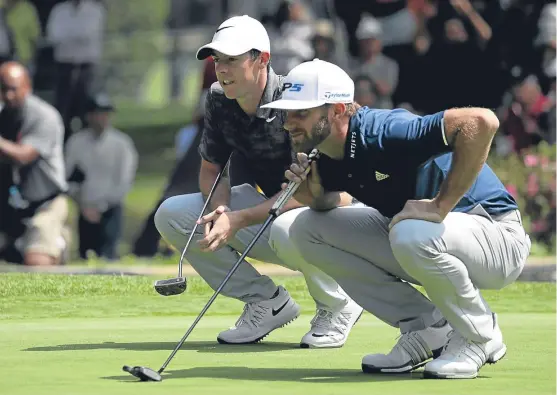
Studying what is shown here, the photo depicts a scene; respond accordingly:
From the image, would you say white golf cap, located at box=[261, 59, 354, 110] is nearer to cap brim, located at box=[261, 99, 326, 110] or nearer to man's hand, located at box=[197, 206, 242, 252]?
cap brim, located at box=[261, 99, 326, 110]

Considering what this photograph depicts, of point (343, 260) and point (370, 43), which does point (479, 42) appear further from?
point (343, 260)

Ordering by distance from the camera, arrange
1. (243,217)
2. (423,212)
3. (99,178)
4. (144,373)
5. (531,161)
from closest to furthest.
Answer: (144,373) → (423,212) → (243,217) → (531,161) → (99,178)

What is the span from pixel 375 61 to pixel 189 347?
9.48 metres

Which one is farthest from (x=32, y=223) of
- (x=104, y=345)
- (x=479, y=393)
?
(x=479, y=393)

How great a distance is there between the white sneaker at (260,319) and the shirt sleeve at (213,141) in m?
0.74

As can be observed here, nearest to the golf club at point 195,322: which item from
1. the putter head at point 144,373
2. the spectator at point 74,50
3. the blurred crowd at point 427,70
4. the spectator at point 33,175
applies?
the putter head at point 144,373

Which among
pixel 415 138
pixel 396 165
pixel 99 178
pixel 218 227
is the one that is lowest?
pixel 99 178

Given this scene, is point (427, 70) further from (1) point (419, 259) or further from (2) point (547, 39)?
(1) point (419, 259)

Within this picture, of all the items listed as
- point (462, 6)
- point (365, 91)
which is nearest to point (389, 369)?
point (365, 91)

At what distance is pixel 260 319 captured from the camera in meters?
7.71

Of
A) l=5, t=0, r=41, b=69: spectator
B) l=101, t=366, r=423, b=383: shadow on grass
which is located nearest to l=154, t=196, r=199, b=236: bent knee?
l=101, t=366, r=423, b=383: shadow on grass

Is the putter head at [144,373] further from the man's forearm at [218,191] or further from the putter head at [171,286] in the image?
the man's forearm at [218,191]

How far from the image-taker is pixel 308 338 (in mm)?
7402

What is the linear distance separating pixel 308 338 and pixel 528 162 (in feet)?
24.8
